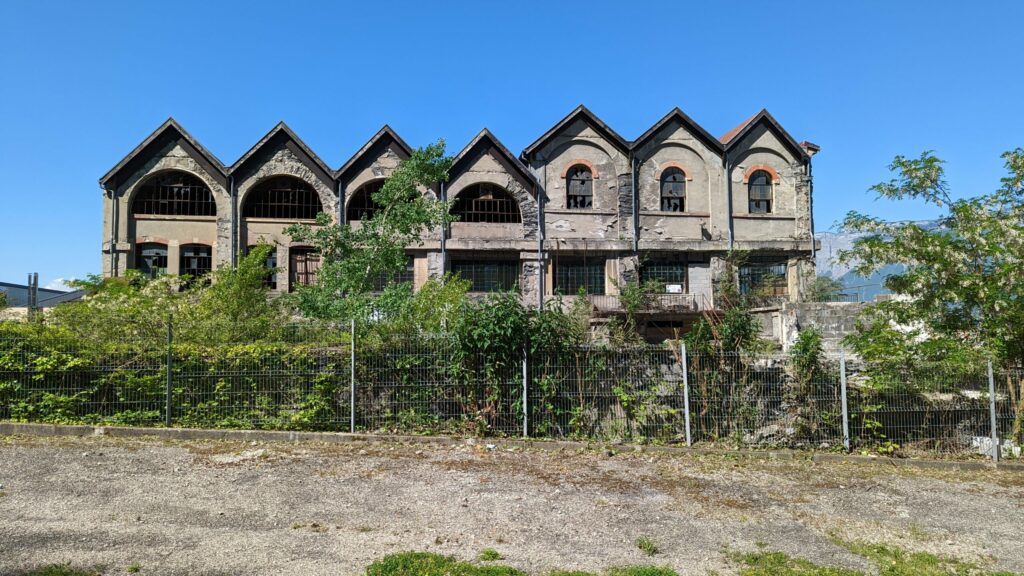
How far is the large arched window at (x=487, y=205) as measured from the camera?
25469 millimetres

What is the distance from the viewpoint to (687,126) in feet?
87.9

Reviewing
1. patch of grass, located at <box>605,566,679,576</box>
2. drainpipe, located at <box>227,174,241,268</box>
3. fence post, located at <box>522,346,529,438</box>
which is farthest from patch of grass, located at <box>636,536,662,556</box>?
drainpipe, located at <box>227,174,241,268</box>

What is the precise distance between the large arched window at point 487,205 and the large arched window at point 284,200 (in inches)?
229

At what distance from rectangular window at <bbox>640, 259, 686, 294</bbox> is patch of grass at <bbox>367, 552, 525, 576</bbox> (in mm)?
21490

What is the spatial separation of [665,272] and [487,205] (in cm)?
794

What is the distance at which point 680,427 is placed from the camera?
10.4 metres

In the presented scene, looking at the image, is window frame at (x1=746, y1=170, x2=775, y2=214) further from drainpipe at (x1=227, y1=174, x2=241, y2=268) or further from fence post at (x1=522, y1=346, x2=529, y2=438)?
drainpipe at (x1=227, y1=174, x2=241, y2=268)

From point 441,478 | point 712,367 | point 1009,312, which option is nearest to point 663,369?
point 712,367

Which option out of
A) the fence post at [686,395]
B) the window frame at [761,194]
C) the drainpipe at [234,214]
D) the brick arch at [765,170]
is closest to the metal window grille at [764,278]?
the window frame at [761,194]

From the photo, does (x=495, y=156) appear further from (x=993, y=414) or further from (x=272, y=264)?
(x=993, y=414)

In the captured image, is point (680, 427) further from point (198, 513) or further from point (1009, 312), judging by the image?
point (198, 513)

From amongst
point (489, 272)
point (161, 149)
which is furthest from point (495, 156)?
point (161, 149)

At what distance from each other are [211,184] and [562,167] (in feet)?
46.4

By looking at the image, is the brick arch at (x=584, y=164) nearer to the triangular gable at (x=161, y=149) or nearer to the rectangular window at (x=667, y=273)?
the rectangular window at (x=667, y=273)
